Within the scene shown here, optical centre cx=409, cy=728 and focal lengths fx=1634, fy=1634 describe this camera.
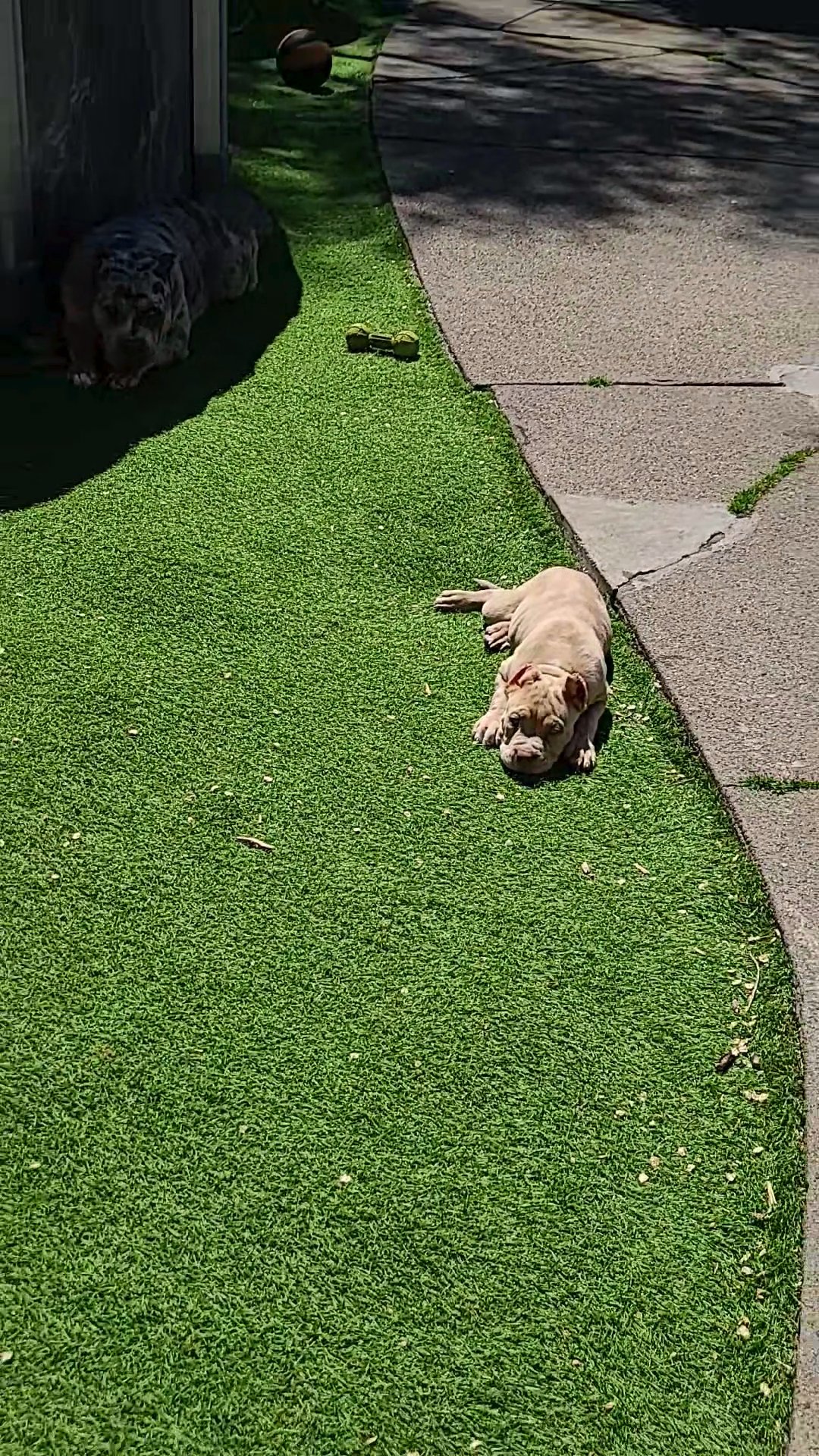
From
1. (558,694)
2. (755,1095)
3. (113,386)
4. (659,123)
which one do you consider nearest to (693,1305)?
(755,1095)

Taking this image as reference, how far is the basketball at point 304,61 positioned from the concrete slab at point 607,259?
459 millimetres

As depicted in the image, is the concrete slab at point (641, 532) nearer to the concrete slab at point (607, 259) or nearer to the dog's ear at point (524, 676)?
the dog's ear at point (524, 676)

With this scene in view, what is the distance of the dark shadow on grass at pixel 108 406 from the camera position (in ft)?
17.1

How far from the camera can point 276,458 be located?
544 centimetres

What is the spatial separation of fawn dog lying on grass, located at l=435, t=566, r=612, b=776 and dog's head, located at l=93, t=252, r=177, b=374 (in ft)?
6.33

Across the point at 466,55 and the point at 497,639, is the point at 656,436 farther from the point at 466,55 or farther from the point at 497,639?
the point at 466,55

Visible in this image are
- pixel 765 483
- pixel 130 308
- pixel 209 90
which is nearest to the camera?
pixel 765 483

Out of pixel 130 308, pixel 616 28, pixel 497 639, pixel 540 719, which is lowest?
pixel 616 28

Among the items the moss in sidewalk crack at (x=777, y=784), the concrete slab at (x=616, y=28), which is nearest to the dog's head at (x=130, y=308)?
the moss in sidewalk crack at (x=777, y=784)

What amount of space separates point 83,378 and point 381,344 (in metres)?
1.21

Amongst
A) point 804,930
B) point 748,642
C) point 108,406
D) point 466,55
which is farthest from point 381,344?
point 466,55

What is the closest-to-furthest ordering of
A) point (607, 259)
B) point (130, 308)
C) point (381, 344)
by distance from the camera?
point (130, 308) < point (381, 344) < point (607, 259)

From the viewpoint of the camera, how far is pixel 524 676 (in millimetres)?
4023

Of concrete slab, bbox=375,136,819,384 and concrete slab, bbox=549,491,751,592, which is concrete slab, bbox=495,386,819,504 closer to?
concrete slab, bbox=549,491,751,592
